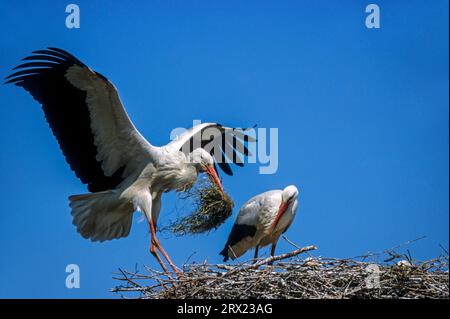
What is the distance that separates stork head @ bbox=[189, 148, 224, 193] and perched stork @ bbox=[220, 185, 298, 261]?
0.81m

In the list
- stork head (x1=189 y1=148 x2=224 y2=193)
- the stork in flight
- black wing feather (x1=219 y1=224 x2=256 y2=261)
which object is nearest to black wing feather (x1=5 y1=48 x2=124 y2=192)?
the stork in flight

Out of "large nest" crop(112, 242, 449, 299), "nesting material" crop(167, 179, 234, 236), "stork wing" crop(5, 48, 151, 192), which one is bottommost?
"large nest" crop(112, 242, 449, 299)

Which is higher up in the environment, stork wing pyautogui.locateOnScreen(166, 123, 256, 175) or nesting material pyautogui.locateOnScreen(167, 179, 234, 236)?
stork wing pyautogui.locateOnScreen(166, 123, 256, 175)

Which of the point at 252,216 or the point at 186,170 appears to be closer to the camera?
the point at 186,170

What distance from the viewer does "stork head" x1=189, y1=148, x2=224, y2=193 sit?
8398 millimetres

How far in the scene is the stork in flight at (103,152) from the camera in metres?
7.95

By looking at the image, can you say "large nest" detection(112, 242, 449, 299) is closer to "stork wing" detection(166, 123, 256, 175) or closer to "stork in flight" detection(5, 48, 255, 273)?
"stork in flight" detection(5, 48, 255, 273)

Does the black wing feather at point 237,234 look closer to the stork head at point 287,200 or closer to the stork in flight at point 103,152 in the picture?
the stork head at point 287,200

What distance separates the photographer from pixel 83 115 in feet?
26.5

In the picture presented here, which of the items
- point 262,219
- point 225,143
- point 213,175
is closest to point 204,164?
point 213,175
